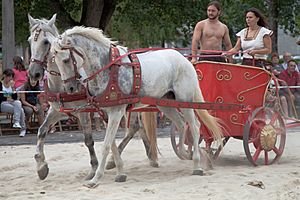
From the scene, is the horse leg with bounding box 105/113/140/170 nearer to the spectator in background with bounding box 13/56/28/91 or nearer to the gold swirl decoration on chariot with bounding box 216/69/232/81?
the gold swirl decoration on chariot with bounding box 216/69/232/81

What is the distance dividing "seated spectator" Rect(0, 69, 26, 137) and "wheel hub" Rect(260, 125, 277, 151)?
552 cm

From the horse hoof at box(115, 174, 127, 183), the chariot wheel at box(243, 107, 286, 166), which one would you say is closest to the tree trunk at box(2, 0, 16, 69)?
the chariot wheel at box(243, 107, 286, 166)

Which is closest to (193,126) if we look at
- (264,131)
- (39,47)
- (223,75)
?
(223,75)

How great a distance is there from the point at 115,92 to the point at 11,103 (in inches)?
230

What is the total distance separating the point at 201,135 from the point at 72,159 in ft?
6.16

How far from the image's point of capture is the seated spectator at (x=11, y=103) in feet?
39.4

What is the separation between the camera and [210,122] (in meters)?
7.62

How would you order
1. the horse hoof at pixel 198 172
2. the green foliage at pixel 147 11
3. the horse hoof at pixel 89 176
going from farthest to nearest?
the green foliage at pixel 147 11, the horse hoof at pixel 198 172, the horse hoof at pixel 89 176

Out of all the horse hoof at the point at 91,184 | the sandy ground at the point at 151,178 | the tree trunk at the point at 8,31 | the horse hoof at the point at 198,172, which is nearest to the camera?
the sandy ground at the point at 151,178

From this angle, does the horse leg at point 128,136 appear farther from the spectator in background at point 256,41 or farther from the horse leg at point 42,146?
the spectator in background at point 256,41

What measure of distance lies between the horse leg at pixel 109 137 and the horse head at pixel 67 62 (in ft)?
1.54

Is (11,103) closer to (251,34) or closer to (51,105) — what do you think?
(51,105)

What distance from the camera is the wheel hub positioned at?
7938 mm

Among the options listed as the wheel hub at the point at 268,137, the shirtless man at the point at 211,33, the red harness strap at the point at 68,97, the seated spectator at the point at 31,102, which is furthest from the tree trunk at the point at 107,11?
the red harness strap at the point at 68,97
